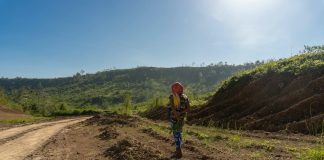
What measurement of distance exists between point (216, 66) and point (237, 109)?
6805 inches

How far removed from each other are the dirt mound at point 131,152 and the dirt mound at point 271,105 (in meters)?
7.06

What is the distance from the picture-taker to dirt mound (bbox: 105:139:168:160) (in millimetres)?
11836

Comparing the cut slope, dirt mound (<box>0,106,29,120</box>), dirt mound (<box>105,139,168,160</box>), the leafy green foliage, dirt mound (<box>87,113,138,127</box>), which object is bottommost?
dirt mound (<box>0,106,29,120</box>)

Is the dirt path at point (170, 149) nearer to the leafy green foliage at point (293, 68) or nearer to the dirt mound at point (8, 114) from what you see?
the leafy green foliage at point (293, 68)

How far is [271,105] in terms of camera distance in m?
23.5

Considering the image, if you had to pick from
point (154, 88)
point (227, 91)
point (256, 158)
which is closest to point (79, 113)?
point (227, 91)

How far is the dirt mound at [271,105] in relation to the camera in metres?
19.8

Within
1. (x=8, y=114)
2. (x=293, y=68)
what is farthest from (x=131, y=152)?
(x=8, y=114)

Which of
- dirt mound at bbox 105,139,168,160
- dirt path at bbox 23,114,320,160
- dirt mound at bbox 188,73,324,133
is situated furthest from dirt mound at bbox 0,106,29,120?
dirt mound at bbox 105,139,168,160

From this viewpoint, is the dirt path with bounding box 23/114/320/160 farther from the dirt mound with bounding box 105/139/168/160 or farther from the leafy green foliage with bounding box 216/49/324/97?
the leafy green foliage with bounding box 216/49/324/97

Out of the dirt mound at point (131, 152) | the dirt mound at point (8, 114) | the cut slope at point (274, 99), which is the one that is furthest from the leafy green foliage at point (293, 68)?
the dirt mound at point (8, 114)

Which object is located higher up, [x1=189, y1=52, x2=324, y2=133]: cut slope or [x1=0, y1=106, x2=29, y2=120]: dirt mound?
[x1=189, y1=52, x2=324, y2=133]: cut slope

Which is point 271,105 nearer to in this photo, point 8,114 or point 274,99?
point 274,99

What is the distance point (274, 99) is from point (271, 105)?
0.94 m
